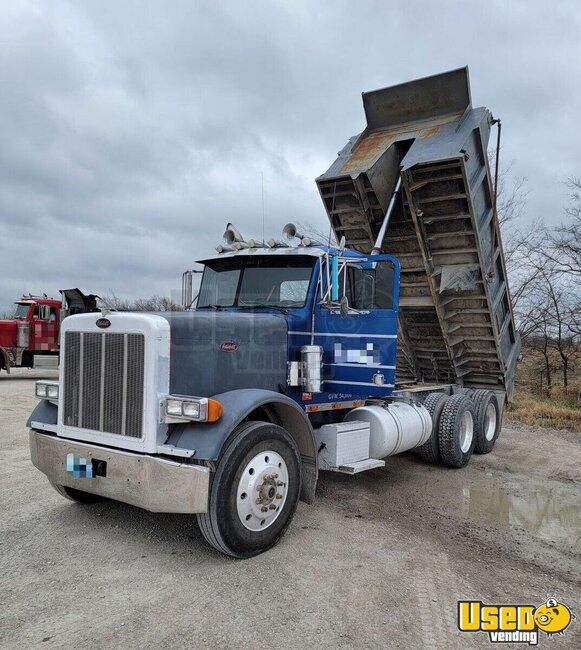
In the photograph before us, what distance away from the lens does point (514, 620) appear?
127 inches

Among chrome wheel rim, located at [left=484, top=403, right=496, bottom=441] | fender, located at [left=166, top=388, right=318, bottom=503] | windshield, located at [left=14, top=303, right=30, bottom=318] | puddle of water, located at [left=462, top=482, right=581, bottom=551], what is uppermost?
windshield, located at [left=14, top=303, right=30, bottom=318]

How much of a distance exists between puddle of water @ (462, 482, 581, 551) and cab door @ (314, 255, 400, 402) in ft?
5.06

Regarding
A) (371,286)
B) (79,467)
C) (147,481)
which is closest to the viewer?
(147,481)

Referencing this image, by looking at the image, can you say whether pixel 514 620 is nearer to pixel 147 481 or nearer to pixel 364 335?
pixel 147 481

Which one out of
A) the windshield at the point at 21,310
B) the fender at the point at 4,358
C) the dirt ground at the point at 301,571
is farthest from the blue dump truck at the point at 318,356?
the windshield at the point at 21,310

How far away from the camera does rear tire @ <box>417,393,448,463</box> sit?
22.4ft

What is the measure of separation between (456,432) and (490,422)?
1429 millimetres

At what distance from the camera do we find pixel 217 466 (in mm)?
3664

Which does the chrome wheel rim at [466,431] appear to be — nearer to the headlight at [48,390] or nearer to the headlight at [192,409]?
the headlight at [192,409]

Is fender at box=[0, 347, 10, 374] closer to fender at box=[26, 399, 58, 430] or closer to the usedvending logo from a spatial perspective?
fender at box=[26, 399, 58, 430]

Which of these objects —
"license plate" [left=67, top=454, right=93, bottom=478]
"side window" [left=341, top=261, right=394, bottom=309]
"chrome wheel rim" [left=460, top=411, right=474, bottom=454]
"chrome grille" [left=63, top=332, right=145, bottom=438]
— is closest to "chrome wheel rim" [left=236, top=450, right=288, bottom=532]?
"chrome grille" [left=63, top=332, right=145, bottom=438]

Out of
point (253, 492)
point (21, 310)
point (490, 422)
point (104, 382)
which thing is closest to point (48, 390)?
point (104, 382)

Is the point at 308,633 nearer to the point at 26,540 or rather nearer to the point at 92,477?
the point at 92,477

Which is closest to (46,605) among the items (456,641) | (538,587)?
(456,641)
